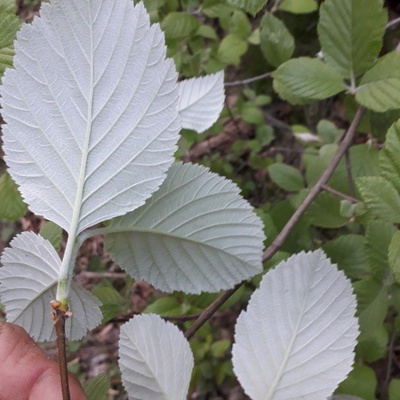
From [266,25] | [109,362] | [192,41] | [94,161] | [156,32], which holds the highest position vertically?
[192,41]

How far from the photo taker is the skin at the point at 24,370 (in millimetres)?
603

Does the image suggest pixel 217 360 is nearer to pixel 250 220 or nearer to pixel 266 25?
pixel 266 25

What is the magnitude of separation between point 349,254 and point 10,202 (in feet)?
2.24

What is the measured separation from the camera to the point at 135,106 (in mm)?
490

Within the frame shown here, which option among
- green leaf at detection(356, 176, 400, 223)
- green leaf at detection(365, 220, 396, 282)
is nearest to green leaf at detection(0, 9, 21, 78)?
green leaf at detection(356, 176, 400, 223)

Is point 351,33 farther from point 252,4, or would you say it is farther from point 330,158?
point 330,158

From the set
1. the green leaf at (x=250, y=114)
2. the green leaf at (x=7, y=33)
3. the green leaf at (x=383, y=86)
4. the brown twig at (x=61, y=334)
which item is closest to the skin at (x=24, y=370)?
the brown twig at (x=61, y=334)

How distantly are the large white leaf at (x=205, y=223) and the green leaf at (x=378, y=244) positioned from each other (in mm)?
325

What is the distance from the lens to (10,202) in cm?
96

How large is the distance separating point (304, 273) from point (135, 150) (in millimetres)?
224

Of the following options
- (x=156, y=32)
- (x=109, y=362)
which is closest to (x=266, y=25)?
(x=156, y=32)

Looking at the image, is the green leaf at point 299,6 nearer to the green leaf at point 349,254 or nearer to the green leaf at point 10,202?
the green leaf at point 349,254

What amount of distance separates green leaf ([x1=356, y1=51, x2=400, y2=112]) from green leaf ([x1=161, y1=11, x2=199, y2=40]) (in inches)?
22.7

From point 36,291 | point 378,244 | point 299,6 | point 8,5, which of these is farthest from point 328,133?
point 36,291
